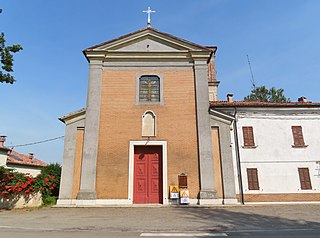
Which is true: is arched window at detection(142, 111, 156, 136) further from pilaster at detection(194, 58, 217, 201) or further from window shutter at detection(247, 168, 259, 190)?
window shutter at detection(247, 168, 259, 190)

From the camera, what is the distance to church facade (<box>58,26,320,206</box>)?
1345 centimetres

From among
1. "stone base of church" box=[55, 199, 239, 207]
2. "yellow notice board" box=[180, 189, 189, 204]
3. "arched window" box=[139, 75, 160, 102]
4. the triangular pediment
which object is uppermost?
the triangular pediment

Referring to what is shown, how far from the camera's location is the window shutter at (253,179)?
14.4 m

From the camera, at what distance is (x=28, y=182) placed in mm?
13336

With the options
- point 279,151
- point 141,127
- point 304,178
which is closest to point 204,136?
point 141,127

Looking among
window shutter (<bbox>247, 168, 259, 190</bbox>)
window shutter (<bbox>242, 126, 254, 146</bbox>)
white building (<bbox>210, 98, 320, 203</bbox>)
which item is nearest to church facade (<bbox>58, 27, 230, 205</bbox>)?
white building (<bbox>210, 98, 320, 203</bbox>)

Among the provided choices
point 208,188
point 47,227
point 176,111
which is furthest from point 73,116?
point 208,188

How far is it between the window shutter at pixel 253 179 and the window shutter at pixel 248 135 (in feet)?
5.22

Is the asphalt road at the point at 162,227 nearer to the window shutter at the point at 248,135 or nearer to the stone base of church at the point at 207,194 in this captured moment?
the stone base of church at the point at 207,194

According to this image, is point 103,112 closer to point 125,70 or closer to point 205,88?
point 125,70

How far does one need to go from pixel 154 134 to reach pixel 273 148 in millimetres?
7372

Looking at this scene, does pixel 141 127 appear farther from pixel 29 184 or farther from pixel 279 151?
pixel 279 151

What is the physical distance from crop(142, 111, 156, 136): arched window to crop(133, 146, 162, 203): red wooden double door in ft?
2.85

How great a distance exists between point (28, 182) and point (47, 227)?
21.8 feet
